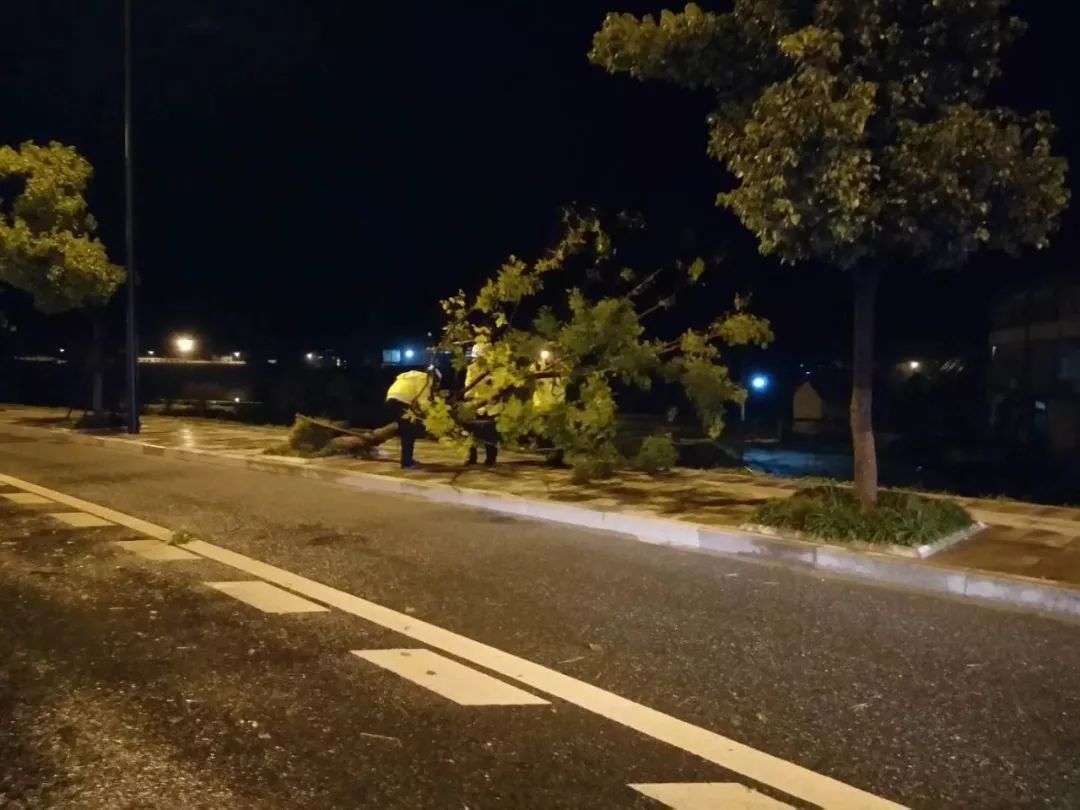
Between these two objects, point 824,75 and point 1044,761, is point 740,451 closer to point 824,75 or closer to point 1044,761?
point 824,75

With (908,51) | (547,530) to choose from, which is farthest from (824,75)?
(547,530)

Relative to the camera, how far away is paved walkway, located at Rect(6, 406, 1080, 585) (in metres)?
8.52

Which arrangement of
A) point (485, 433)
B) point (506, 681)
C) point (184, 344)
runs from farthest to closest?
point (184, 344)
point (485, 433)
point (506, 681)

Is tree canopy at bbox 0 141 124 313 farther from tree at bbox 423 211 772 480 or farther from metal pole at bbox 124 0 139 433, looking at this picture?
tree at bbox 423 211 772 480

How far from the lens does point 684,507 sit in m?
10.9

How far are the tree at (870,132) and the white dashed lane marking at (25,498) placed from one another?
26.9 ft

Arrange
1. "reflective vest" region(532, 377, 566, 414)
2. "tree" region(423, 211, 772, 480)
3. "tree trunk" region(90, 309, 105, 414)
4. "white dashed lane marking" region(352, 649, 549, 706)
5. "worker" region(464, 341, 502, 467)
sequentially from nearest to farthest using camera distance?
"white dashed lane marking" region(352, 649, 549, 706) → "tree" region(423, 211, 772, 480) → "reflective vest" region(532, 377, 566, 414) → "worker" region(464, 341, 502, 467) → "tree trunk" region(90, 309, 105, 414)

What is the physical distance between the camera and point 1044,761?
4816mm

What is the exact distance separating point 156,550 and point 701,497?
5.57 meters

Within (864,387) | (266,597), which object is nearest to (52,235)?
(266,597)

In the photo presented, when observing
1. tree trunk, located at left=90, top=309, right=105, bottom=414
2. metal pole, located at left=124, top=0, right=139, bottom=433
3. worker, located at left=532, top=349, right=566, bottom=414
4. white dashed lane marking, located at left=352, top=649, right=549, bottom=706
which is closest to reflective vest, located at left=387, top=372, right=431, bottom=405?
worker, located at left=532, top=349, right=566, bottom=414

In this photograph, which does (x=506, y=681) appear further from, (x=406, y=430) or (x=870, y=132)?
(x=406, y=430)

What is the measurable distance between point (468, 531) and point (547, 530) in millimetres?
785

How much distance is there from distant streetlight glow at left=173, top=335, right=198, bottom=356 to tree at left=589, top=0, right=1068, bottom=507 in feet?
123
